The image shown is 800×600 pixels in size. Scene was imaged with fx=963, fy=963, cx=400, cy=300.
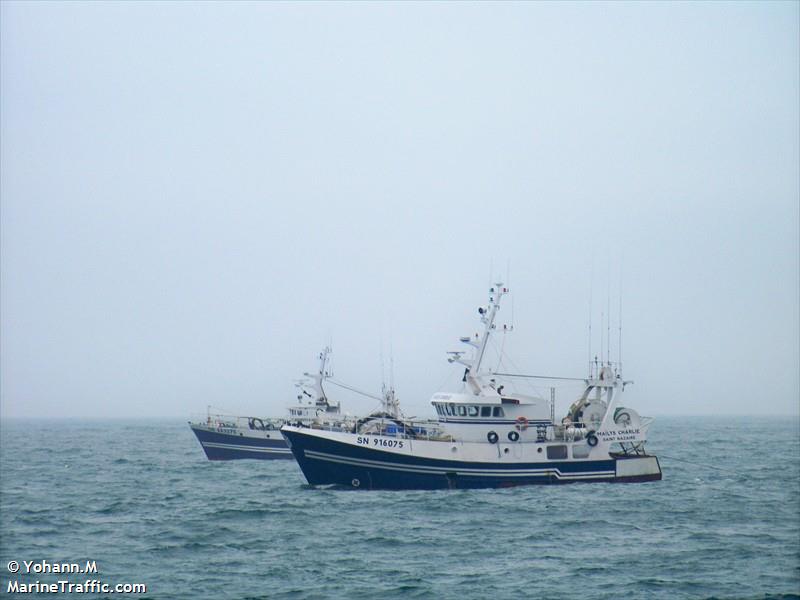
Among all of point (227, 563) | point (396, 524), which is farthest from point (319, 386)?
point (227, 563)

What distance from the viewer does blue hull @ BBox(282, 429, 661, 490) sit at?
4375cm

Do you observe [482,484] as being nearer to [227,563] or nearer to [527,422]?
[527,422]

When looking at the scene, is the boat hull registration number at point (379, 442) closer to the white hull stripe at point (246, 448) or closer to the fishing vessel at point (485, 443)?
the fishing vessel at point (485, 443)

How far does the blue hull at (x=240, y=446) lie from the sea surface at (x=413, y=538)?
14.7m

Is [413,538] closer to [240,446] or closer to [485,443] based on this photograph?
[485,443]

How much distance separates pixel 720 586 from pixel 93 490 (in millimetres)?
32598

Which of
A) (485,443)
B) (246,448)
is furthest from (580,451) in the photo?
(246,448)

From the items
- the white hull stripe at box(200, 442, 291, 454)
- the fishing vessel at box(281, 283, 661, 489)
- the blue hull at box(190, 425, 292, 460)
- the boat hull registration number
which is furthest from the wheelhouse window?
the white hull stripe at box(200, 442, 291, 454)

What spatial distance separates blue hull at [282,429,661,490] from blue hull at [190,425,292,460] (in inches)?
876

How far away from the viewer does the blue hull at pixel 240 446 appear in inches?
2648

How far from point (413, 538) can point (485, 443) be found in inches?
511

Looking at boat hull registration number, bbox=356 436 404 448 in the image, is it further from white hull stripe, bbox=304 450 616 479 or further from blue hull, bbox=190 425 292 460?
blue hull, bbox=190 425 292 460

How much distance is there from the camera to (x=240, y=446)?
2692 inches

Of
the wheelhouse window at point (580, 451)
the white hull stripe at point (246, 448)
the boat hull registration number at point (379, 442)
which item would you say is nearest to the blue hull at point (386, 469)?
the boat hull registration number at point (379, 442)
